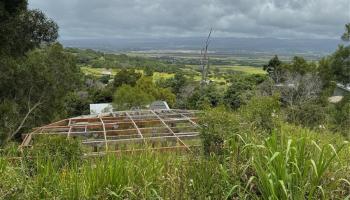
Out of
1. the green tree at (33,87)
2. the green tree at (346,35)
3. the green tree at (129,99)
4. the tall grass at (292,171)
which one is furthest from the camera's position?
the green tree at (129,99)

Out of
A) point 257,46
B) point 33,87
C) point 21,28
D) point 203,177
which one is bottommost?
point 257,46

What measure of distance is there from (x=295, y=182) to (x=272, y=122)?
393 cm

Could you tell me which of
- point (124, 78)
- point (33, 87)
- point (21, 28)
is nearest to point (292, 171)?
point (21, 28)

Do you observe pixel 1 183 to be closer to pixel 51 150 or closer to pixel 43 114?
pixel 51 150

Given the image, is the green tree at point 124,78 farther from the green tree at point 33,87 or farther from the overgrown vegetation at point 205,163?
the overgrown vegetation at point 205,163

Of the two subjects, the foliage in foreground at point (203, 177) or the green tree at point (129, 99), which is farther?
the green tree at point (129, 99)

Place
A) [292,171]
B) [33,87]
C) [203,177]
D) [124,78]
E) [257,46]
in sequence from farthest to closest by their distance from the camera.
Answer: [257,46], [124,78], [33,87], [203,177], [292,171]

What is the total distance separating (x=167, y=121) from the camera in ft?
43.8

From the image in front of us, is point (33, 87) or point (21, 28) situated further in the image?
point (33, 87)

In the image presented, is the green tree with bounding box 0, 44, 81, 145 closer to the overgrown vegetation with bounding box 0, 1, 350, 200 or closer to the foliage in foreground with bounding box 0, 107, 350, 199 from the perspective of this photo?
the overgrown vegetation with bounding box 0, 1, 350, 200

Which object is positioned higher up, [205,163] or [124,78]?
[205,163]

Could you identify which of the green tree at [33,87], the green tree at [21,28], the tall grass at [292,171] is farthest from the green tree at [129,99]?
the tall grass at [292,171]

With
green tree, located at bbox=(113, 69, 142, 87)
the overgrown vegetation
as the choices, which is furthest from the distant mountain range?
the overgrown vegetation

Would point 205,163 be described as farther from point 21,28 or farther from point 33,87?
point 33,87
